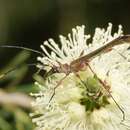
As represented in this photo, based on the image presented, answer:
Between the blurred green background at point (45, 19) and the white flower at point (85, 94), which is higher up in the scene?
the blurred green background at point (45, 19)

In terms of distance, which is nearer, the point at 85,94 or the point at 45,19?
the point at 85,94

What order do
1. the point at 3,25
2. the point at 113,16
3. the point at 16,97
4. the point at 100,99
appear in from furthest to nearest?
the point at 113,16
the point at 3,25
the point at 16,97
the point at 100,99

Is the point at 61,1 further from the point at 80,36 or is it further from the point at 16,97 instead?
A: the point at 80,36

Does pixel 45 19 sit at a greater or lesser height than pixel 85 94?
greater

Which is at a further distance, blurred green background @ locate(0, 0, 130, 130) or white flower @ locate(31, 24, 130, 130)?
blurred green background @ locate(0, 0, 130, 130)

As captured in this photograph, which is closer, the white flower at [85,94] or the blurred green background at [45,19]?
the white flower at [85,94]

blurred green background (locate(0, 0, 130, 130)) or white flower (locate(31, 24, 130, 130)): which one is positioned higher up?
blurred green background (locate(0, 0, 130, 130))

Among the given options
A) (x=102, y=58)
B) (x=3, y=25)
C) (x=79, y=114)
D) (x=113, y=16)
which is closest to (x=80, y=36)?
(x=102, y=58)

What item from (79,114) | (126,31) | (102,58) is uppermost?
(126,31)
